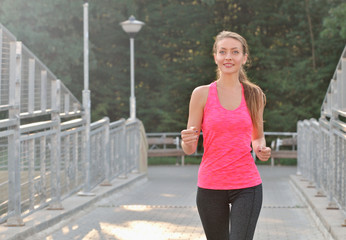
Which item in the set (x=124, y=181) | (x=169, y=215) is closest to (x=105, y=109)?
(x=124, y=181)

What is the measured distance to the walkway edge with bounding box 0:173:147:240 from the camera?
8.88m

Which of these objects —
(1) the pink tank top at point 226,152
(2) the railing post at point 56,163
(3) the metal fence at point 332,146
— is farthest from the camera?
(2) the railing post at point 56,163

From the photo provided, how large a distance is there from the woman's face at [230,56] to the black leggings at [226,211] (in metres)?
0.73

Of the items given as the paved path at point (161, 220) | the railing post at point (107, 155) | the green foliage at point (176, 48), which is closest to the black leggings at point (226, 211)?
the paved path at point (161, 220)

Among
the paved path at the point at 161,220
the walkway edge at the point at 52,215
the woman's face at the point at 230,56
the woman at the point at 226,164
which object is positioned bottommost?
the paved path at the point at 161,220

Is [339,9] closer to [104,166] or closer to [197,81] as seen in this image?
[197,81]

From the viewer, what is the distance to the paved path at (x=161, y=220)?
9.73 m

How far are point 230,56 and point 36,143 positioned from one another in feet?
18.4

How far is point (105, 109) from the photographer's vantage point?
127ft

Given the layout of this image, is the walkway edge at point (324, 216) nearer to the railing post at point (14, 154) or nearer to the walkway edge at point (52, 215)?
the walkway edge at point (52, 215)

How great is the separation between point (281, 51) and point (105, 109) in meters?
8.43

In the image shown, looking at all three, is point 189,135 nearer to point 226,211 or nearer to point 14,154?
point 226,211

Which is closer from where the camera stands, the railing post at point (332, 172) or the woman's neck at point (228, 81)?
the woman's neck at point (228, 81)

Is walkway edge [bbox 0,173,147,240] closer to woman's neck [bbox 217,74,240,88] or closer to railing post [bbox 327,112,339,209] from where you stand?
railing post [bbox 327,112,339,209]
